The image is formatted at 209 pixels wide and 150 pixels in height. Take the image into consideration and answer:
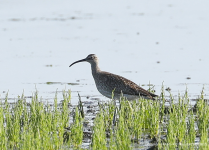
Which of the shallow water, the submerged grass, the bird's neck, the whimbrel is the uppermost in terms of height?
the shallow water

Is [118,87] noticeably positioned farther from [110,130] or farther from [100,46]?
[100,46]

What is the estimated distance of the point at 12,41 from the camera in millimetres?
28203

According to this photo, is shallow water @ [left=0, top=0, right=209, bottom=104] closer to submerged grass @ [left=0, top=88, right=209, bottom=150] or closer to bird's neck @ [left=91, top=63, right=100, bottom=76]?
bird's neck @ [left=91, top=63, right=100, bottom=76]

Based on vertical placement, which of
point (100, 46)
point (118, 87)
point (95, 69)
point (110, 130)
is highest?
point (100, 46)

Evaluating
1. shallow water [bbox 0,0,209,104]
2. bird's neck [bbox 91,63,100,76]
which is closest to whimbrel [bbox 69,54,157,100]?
bird's neck [bbox 91,63,100,76]

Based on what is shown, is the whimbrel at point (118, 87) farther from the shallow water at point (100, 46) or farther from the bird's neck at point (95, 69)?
the shallow water at point (100, 46)

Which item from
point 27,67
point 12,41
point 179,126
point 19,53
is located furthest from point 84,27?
point 179,126

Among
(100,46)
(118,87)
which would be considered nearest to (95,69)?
(118,87)

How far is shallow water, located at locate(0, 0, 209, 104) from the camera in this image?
18.2 m

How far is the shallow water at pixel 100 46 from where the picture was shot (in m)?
18.2

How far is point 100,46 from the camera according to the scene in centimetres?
2647

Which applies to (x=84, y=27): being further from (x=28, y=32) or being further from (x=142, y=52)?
(x=142, y=52)

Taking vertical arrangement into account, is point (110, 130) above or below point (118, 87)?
below

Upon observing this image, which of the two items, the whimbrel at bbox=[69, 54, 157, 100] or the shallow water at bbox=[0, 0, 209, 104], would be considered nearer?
the whimbrel at bbox=[69, 54, 157, 100]
